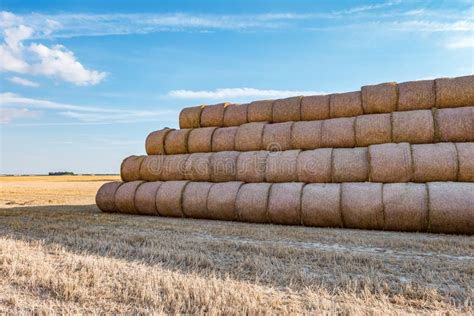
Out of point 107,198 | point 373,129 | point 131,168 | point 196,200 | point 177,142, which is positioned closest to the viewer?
point 373,129

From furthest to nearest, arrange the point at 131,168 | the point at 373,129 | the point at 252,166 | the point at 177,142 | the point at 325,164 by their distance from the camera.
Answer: the point at 131,168 < the point at 177,142 < the point at 252,166 < the point at 373,129 < the point at 325,164

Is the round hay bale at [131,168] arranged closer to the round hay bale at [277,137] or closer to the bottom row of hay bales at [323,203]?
the bottom row of hay bales at [323,203]

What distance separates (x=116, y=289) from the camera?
3111 mm

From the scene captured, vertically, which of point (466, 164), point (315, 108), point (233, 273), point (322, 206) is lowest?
point (233, 273)

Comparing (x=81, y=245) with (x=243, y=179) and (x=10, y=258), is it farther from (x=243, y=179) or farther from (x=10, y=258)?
(x=243, y=179)

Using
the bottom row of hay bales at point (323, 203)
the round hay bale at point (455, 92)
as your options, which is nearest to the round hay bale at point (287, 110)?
the bottom row of hay bales at point (323, 203)

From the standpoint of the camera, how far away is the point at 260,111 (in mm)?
9211

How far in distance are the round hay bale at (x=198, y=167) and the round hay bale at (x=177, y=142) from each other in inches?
24.9

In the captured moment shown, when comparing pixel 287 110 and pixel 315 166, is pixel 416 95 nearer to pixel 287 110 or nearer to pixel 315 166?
pixel 315 166

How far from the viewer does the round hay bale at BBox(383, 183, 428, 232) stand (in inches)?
244

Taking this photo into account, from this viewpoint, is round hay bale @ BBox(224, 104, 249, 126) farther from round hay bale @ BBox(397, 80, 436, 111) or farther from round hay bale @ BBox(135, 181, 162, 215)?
round hay bale @ BBox(397, 80, 436, 111)

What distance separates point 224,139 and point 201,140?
1.96ft

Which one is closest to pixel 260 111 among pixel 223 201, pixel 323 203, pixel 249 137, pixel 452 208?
pixel 249 137

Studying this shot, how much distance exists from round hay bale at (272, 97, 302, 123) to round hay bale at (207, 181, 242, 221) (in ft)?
6.17
